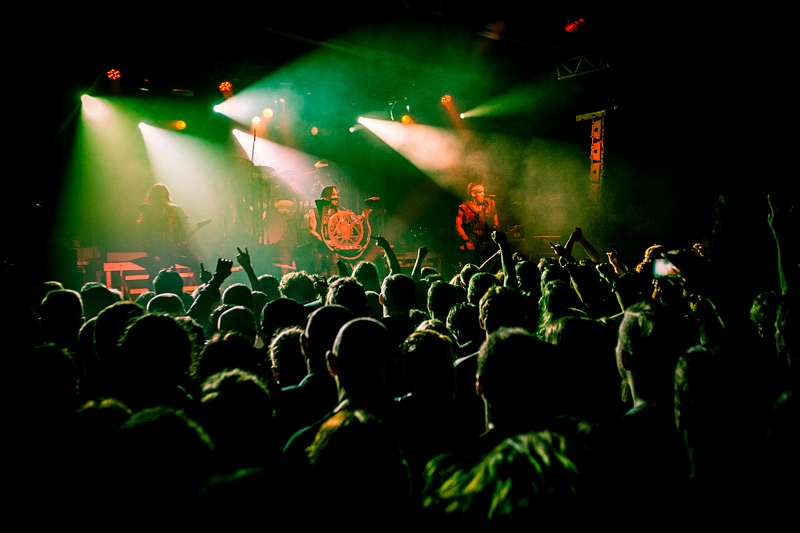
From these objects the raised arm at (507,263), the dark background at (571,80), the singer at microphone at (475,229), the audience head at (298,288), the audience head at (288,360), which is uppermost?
the dark background at (571,80)

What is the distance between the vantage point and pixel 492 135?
16172 millimetres

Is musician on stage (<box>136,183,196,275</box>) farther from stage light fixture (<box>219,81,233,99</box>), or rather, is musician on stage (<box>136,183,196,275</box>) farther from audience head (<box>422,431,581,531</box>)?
audience head (<box>422,431,581,531</box>)

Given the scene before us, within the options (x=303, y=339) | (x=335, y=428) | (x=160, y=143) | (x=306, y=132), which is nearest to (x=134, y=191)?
(x=160, y=143)

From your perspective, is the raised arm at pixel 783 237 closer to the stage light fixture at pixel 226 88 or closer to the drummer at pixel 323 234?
the drummer at pixel 323 234

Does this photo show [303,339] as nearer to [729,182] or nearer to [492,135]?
[729,182]

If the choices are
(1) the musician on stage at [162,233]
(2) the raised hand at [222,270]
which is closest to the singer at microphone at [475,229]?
(1) the musician on stage at [162,233]

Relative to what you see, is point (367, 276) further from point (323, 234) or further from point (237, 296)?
point (323, 234)

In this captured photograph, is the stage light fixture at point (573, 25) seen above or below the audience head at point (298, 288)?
above

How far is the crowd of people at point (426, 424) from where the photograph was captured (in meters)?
0.91

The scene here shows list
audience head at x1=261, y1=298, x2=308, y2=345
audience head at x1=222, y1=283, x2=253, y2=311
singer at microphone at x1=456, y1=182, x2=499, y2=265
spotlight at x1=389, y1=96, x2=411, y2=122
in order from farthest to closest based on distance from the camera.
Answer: spotlight at x1=389, y1=96, x2=411, y2=122 < singer at microphone at x1=456, y1=182, x2=499, y2=265 < audience head at x1=222, y1=283, x2=253, y2=311 < audience head at x1=261, y1=298, x2=308, y2=345

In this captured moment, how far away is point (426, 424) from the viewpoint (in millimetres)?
1838

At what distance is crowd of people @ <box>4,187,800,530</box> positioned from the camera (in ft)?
2.98

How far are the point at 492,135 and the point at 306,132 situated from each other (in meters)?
6.66

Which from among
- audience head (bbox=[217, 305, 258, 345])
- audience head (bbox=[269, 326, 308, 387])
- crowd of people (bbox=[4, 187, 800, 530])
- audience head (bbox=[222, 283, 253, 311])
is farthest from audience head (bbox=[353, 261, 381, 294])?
audience head (bbox=[269, 326, 308, 387])
